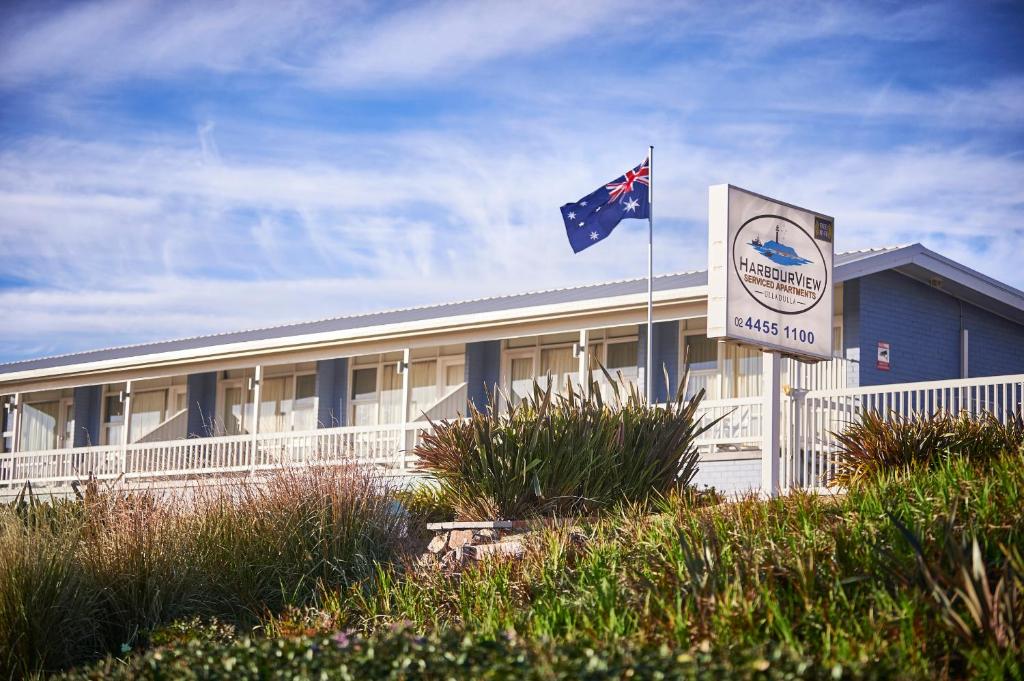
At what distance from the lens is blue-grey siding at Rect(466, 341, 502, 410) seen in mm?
23250

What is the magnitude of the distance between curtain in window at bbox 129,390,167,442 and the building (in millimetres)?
40

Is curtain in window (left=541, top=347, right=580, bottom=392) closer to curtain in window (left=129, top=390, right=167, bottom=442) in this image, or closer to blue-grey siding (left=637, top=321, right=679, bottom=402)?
blue-grey siding (left=637, top=321, right=679, bottom=402)

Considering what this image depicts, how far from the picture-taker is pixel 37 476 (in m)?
25.8

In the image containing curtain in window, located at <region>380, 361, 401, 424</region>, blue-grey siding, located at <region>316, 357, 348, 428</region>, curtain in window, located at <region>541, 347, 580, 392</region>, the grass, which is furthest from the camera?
blue-grey siding, located at <region>316, 357, 348, 428</region>

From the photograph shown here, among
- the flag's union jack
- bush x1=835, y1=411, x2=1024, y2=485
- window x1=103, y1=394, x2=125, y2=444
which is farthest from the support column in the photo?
window x1=103, y1=394, x2=125, y2=444

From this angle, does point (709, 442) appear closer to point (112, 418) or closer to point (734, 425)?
point (734, 425)

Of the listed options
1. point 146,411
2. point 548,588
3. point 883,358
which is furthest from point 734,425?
point 146,411

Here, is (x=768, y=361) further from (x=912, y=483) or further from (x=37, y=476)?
(x=37, y=476)

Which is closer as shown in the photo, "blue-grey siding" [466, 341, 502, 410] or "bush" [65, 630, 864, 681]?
"bush" [65, 630, 864, 681]

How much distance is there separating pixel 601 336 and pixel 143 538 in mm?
12340

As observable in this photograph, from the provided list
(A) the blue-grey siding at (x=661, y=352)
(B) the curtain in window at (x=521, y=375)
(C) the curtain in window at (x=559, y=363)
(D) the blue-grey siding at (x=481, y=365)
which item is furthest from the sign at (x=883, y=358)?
(D) the blue-grey siding at (x=481, y=365)

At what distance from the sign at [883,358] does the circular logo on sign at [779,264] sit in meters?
6.82

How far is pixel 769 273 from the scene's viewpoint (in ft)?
38.7

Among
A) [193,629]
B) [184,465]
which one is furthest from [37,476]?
[193,629]
